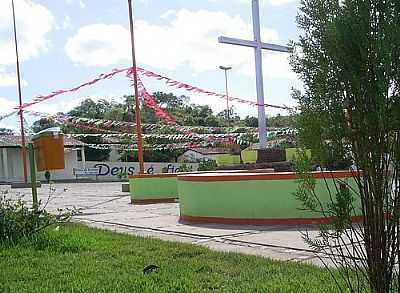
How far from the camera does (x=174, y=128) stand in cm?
4562

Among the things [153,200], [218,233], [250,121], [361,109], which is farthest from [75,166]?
[361,109]

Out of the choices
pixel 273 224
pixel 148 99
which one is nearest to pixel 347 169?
pixel 273 224

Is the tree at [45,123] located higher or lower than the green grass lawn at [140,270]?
higher

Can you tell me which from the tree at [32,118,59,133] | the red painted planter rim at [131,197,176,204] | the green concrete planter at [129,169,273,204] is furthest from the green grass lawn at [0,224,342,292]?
the tree at [32,118,59,133]

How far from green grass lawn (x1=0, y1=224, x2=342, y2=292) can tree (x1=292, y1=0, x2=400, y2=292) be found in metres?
2.02

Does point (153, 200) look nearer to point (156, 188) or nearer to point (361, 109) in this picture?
point (156, 188)

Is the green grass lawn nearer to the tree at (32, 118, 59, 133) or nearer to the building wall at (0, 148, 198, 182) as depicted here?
the tree at (32, 118, 59, 133)

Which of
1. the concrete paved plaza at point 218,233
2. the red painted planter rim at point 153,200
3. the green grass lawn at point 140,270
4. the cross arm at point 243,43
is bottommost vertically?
the red painted planter rim at point 153,200

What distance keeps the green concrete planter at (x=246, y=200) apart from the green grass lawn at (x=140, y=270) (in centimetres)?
326

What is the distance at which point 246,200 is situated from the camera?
39.1ft

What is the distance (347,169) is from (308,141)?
29cm

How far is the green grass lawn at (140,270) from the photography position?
579 centimetres

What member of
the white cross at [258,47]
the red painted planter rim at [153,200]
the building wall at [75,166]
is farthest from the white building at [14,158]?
the red painted planter rim at [153,200]

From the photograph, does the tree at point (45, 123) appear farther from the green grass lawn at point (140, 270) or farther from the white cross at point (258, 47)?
the green grass lawn at point (140, 270)
